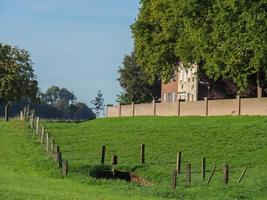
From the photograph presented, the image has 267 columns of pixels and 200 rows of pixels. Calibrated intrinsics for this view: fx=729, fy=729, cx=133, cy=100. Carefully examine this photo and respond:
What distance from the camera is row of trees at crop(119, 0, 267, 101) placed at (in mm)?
56312

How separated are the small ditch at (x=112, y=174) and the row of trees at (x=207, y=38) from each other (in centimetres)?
2135

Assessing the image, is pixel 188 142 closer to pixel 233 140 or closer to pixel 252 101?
pixel 233 140

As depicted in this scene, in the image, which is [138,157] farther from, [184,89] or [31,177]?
[184,89]

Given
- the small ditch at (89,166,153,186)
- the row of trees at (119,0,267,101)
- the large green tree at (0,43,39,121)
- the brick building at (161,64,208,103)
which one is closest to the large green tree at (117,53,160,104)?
the brick building at (161,64,208,103)

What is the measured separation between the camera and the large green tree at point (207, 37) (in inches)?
2216

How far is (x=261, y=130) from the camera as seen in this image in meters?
51.2

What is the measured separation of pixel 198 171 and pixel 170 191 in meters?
9.18

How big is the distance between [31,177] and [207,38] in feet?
109

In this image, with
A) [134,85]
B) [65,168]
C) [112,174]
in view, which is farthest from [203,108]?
[134,85]

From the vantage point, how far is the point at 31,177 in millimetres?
32719

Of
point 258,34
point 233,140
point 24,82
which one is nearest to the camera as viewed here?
point 233,140

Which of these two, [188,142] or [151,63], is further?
[151,63]

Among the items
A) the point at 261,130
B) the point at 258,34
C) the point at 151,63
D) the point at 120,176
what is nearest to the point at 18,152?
the point at 120,176

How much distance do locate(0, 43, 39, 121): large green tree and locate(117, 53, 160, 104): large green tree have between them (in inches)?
987
